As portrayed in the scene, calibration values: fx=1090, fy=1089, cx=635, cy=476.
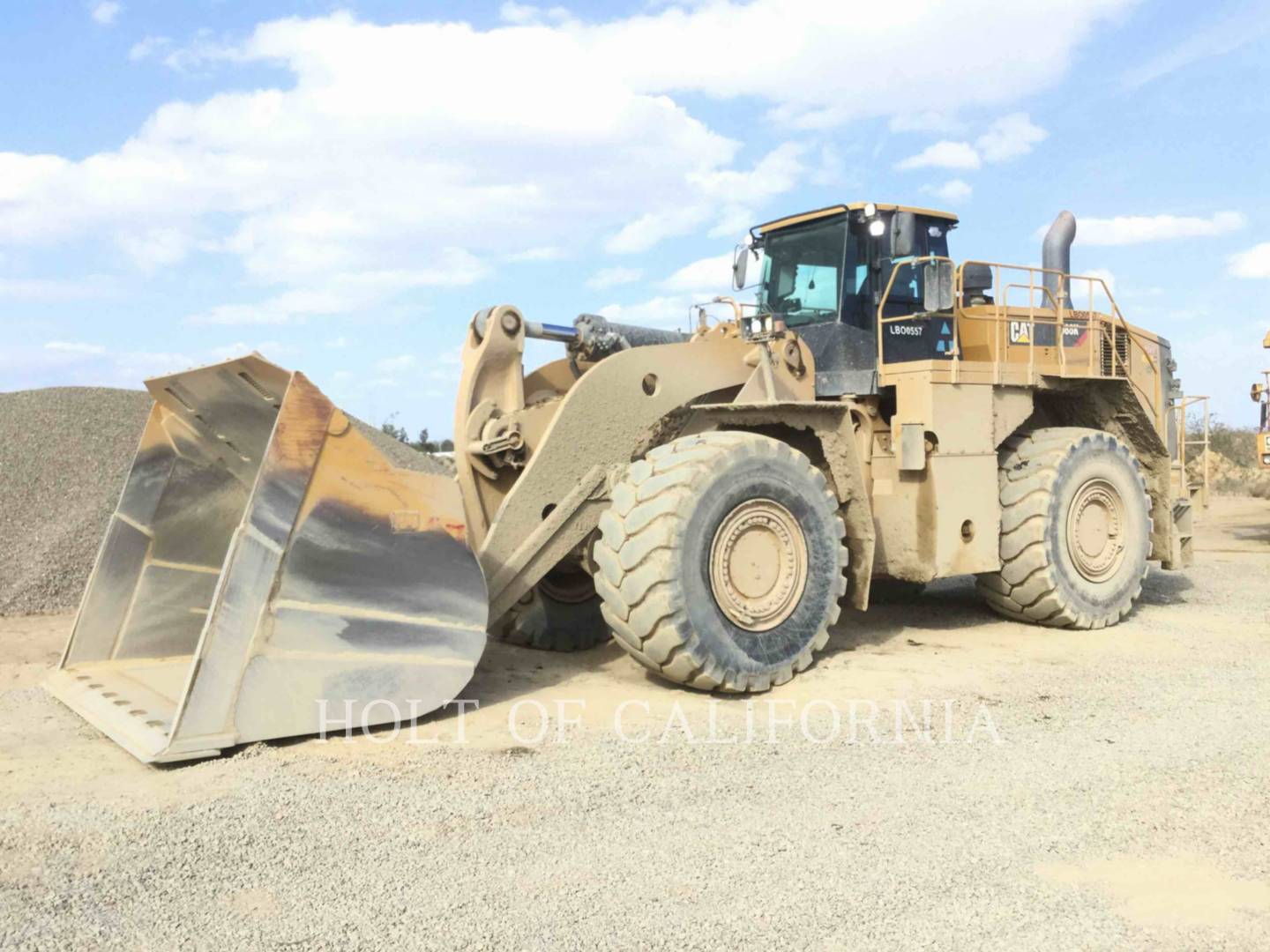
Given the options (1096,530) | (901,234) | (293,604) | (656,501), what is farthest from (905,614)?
(293,604)

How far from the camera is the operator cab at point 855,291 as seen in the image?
7.65m

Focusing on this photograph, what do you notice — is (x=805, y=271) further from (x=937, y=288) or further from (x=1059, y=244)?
(x=1059, y=244)

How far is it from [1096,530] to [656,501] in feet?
14.4

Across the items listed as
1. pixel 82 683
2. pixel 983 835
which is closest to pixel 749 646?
pixel 983 835

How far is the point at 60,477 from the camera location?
11711 mm

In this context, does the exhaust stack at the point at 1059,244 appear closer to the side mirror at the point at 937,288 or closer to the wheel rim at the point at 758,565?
the side mirror at the point at 937,288

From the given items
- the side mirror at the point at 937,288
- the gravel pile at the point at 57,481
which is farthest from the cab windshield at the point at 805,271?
the gravel pile at the point at 57,481

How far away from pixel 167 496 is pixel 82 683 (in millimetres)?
1139

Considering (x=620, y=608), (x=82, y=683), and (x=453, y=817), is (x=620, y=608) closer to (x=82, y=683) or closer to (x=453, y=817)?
(x=453, y=817)

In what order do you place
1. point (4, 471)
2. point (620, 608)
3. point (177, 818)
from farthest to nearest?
1. point (4, 471)
2. point (620, 608)
3. point (177, 818)

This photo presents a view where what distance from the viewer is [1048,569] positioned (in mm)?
7852

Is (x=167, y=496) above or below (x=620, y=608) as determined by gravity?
above

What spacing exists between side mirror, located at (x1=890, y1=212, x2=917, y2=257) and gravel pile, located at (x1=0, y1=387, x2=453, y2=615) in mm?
4437

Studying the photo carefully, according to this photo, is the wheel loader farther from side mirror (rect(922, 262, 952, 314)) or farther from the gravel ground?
the gravel ground
